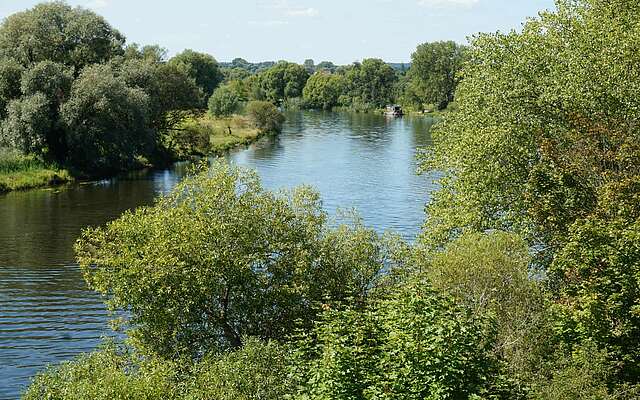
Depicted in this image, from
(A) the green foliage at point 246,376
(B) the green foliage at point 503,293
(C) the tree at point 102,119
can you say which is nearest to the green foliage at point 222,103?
(C) the tree at point 102,119

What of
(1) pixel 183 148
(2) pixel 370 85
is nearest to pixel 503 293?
(1) pixel 183 148

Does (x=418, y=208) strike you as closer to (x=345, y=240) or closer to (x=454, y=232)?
(x=454, y=232)

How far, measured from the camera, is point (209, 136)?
9606cm

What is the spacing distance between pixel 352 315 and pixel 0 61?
2278 inches

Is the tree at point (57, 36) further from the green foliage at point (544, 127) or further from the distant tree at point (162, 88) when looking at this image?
the green foliage at point (544, 127)

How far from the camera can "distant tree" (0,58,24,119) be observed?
66438 millimetres

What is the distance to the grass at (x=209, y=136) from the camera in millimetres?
89750

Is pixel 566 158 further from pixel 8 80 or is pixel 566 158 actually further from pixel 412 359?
pixel 8 80

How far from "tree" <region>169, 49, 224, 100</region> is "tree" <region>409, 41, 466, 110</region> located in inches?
2123

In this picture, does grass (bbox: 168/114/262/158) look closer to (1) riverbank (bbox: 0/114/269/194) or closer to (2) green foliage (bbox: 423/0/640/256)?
(1) riverbank (bbox: 0/114/269/194)

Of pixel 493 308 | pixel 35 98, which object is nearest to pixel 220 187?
pixel 493 308

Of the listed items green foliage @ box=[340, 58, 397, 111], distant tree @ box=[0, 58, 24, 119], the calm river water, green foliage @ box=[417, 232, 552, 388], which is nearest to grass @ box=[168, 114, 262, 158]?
the calm river water

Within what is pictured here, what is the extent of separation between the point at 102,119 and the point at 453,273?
5214 cm

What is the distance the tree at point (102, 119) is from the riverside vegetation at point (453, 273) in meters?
41.5
